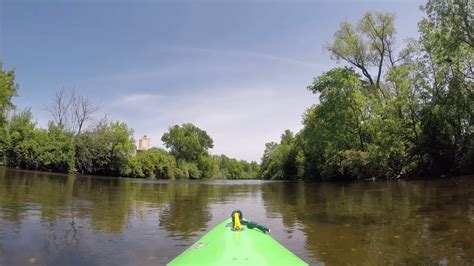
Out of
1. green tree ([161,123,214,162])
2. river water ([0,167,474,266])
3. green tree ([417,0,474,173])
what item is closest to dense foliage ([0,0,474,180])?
green tree ([417,0,474,173])


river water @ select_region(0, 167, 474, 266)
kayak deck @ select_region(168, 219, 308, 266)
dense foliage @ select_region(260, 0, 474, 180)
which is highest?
dense foliage @ select_region(260, 0, 474, 180)

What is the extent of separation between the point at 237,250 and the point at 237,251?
26 mm

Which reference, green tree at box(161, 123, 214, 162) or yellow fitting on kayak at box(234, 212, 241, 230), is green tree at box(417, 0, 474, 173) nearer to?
yellow fitting on kayak at box(234, 212, 241, 230)

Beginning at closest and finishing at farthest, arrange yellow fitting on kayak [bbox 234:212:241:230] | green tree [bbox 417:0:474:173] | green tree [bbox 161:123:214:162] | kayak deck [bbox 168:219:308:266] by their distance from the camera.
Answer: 1. kayak deck [bbox 168:219:308:266]
2. yellow fitting on kayak [bbox 234:212:241:230]
3. green tree [bbox 417:0:474:173]
4. green tree [bbox 161:123:214:162]

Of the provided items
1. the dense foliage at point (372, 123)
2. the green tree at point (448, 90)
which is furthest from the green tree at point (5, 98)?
the green tree at point (448, 90)

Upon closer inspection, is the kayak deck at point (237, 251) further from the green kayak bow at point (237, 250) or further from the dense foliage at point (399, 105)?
the dense foliage at point (399, 105)

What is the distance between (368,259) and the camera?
19.9 ft

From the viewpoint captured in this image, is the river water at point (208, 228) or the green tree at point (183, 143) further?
the green tree at point (183, 143)

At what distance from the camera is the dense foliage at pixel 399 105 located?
88.4 feet

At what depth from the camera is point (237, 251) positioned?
395cm

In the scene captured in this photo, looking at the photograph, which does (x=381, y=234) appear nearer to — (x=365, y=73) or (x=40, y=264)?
(x=40, y=264)

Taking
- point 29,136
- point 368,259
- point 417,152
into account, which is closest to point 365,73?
point 417,152

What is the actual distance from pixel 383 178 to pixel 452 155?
6234 millimetres

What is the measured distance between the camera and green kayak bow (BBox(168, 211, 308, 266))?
3.79 m
